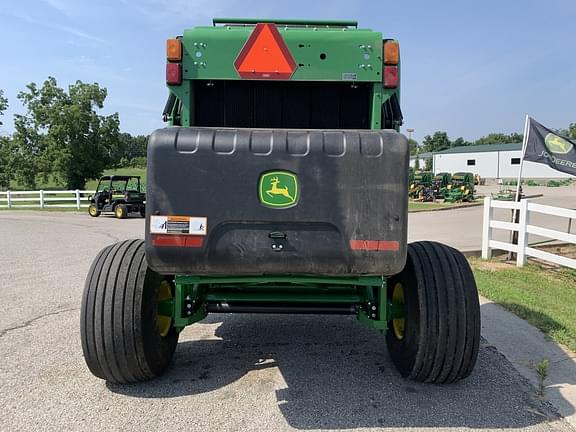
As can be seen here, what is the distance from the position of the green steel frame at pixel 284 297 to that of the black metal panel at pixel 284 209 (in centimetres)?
63

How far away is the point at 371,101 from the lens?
3.40 m

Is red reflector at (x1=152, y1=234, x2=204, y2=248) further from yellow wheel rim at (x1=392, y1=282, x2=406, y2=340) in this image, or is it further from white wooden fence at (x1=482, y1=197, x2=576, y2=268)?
white wooden fence at (x1=482, y1=197, x2=576, y2=268)

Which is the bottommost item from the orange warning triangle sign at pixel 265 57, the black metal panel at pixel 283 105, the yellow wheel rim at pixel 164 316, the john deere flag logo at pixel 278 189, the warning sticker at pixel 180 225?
the yellow wheel rim at pixel 164 316

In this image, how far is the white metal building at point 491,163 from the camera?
6053 centimetres

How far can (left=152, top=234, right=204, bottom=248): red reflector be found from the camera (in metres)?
2.63

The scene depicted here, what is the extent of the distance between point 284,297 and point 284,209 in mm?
1035

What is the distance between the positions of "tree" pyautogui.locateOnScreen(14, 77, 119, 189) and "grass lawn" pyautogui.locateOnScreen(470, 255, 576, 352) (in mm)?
34021

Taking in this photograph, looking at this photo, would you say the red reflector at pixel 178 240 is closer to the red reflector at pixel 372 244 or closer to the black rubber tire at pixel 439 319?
the red reflector at pixel 372 244

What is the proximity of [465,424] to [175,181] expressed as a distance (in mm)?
2251

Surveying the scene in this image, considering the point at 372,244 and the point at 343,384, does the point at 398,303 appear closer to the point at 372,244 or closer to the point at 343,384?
the point at 343,384

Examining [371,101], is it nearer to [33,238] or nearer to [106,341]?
[106,341]

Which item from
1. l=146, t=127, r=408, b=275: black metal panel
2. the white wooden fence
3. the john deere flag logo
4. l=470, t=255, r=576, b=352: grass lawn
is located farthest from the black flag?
the john deere flag logo

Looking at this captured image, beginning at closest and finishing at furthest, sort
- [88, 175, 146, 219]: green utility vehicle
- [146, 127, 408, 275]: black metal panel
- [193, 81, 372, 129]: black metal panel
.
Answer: [146, 127, 408, 275]: black metal panel, [193, 81, 372, 129]: black metal panel, [88, 175, 146, 219]: green utility vehicle

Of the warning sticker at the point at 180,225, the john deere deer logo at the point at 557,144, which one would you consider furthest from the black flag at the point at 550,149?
the warning sticker at the point at 180,225
